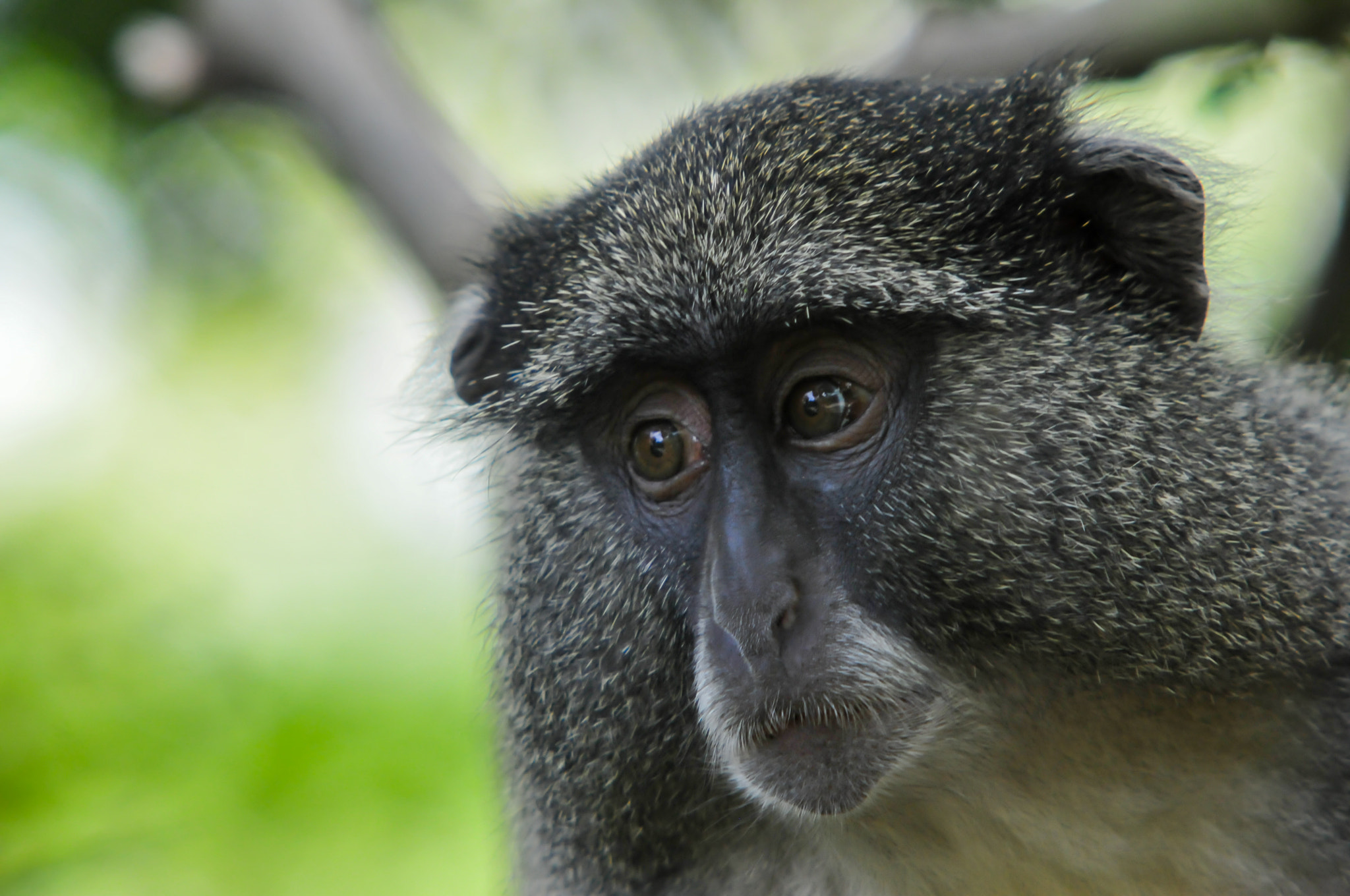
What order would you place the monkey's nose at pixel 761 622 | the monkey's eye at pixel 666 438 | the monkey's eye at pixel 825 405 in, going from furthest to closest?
the monkey's eye at pixel 666 438 → the monkey's eye at pixel 825 405 → the monkey's nose at pixel 761 622

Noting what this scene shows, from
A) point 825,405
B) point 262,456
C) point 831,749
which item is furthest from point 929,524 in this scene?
point 262,456

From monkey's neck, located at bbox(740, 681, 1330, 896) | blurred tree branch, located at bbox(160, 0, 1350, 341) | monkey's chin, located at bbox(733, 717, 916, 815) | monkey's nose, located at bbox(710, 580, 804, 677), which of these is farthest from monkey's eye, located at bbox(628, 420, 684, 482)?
blurred tree branch, located at bbox(160, 0, 1350, 341)

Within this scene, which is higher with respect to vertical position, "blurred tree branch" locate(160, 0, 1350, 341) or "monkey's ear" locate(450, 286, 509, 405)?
"blurred tree branch" locate(160, 0, 1350, 341)

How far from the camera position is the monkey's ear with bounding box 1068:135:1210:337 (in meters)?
2.63

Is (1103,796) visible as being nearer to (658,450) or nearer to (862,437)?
(862,437)

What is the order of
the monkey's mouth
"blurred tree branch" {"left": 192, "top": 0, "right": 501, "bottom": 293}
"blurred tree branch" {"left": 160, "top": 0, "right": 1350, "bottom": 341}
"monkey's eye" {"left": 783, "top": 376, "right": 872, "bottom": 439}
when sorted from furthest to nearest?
"blurred tree branch" {"left": 192, "top": 0, "right": 501, "bottom": 293} → "blurred tree branch" {"left": 160, "top": 0, "right": 1350, "bottom": 341} → "monkey's eye" {"left": 783, "top": 376, "right": 872, "bottom": 439} → the monkey's mouth

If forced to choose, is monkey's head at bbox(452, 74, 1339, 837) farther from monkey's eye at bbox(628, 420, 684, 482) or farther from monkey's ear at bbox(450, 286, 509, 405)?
monkey's ear at bbox(450, 286, 509, 405)

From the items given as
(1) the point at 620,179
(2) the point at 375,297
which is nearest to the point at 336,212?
(2) the point at 375,297

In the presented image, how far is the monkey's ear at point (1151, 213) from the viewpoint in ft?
8.64

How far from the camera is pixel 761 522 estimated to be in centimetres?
241

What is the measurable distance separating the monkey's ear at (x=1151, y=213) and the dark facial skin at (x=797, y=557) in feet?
1.99

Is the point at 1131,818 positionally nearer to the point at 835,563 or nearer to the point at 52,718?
the point at 835,563

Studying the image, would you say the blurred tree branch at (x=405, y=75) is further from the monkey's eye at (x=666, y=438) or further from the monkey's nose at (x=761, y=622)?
the monkey's nose at (x=761, y=622)

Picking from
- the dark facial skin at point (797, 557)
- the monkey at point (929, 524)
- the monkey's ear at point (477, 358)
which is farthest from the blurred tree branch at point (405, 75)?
the dark facial skin at point (797, 557)
